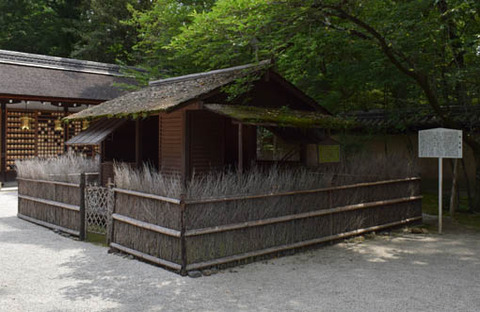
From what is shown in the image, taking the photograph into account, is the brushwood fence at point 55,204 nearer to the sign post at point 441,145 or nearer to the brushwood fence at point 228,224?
the brushwood fence at point 228,224

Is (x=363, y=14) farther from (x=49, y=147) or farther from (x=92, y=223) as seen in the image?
(x=49, y=147)

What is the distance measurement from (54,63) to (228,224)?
17.2 m

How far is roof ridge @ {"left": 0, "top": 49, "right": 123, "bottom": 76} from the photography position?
1909 centimetres

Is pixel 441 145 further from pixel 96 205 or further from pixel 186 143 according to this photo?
pixel 96 205

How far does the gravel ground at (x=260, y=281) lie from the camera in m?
5.00

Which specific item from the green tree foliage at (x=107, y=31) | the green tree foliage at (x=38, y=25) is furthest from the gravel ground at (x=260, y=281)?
the green tree foliage at (x=38, y=25)

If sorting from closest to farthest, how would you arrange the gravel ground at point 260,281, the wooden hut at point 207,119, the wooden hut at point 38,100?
the gravel ground at point 260,281 → the wooden hut at point 207,119 → the wooden hut at point 38,100

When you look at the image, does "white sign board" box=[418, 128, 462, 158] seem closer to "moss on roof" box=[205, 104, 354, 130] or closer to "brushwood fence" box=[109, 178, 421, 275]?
"moss on roof" box=[205, 104, 354, 130]

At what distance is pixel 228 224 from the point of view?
6.55 meters

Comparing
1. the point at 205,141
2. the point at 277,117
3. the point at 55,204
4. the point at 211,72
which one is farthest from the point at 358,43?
the point at 55,204

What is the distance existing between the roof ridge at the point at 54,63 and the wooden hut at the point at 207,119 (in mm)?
9577

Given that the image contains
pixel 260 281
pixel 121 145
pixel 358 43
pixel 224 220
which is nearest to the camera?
pixel 260 281

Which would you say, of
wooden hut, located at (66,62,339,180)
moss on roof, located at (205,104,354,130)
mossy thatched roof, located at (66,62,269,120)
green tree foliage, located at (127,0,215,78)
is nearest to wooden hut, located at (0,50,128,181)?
green tree foliage, located at (127,0,215,78)

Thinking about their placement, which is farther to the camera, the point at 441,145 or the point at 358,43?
the point at 358,43
